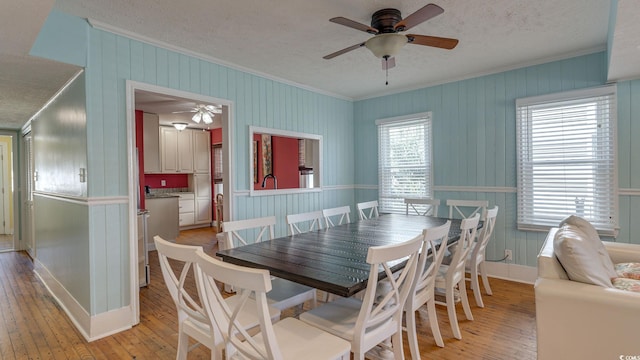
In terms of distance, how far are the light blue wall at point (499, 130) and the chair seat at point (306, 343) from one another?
10.4 ft

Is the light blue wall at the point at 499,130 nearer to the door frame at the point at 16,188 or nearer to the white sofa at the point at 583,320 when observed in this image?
the white sofa at the point at 583,320

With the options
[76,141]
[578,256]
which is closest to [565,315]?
[578,256]

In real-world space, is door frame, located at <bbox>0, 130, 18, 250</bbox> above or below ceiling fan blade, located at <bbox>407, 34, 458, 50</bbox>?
below

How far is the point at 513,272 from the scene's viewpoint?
3781 millimetres

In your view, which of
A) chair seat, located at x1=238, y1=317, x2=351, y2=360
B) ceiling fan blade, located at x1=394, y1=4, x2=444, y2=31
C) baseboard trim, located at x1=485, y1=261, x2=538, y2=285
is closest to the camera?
chair seat, located at x1=238, y1=317, x2=351, y2=360

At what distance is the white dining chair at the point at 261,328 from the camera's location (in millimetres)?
1179

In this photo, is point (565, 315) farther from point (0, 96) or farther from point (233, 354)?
point (0, 96)

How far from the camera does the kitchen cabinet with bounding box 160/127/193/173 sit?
712cm

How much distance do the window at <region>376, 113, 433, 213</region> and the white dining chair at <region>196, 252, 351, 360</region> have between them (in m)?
3.36

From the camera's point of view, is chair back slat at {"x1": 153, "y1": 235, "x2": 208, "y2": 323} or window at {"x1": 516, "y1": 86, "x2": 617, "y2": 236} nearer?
chair back slat at {"x1": 153, "y1": 235, "x2": 208, "y2": 323}

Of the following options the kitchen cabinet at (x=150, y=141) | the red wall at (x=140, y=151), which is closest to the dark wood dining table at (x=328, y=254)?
the red wall at (x=140, y=151)

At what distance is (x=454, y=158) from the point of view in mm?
4266

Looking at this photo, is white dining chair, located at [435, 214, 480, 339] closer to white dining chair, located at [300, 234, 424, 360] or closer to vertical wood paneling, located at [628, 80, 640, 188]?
white dining chair, located at [300, 234, 424, 360]

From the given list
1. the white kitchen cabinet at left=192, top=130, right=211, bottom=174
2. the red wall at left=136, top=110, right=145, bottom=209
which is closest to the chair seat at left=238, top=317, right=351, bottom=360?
the red wall at left=136, top=110, right=145, bottom=209
